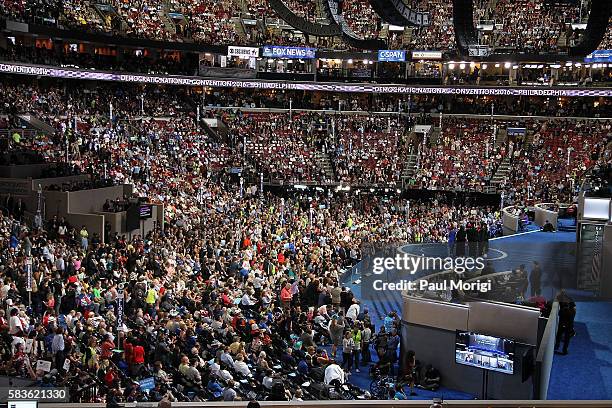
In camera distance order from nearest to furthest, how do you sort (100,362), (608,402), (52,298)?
(608,402) < (100,362) < (52,298)

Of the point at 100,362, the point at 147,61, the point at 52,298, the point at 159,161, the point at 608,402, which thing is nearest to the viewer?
the point at 608,402

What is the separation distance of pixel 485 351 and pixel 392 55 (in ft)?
122

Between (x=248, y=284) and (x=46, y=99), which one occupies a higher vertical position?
(x=46, y=99)

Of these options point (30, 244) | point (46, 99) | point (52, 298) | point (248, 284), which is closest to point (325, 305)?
point (248, 284)

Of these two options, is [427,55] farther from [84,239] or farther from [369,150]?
[84,239]

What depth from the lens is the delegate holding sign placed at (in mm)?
47969

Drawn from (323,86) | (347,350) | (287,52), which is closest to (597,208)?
(347,350)

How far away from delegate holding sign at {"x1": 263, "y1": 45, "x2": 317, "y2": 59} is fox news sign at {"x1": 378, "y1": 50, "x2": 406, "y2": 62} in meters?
4.34

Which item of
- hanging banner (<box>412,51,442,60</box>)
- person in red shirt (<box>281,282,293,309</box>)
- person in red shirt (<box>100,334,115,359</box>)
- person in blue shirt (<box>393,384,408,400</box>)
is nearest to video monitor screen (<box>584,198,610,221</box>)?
person in red shirt (<box>281,282,293,309</box>)

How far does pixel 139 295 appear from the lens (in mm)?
17516

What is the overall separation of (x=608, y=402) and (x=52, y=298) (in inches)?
447

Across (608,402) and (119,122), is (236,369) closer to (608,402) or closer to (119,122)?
(608,402)

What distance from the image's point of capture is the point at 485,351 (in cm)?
1333

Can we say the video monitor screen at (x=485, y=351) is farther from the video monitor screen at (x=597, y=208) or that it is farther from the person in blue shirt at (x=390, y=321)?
the video monitor screen at (x=597, y=208)
